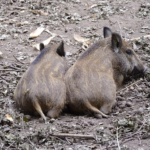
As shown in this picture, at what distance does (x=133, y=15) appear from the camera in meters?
9.45

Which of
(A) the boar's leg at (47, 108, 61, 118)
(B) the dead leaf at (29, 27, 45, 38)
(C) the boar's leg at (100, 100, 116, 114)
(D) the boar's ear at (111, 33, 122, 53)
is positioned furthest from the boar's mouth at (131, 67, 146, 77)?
(B) the dead leaf at (29, 27, 45, 38)

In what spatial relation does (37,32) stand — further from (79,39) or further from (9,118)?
(9,118)

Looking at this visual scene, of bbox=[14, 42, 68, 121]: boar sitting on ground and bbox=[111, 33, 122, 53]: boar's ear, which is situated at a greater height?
bbox=[111, 33, 122, 53]: boar's ear

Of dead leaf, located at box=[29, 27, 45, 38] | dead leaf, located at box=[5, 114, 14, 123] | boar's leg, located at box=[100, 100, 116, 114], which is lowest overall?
boar's leg, located at box=[100, 100, 116, 114]

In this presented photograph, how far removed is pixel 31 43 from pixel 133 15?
8.94ft

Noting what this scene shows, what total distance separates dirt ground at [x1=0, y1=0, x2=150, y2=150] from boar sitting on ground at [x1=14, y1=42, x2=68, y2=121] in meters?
0.15

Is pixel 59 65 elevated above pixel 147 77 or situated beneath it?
elevated above

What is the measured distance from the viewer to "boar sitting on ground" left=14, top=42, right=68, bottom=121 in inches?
208

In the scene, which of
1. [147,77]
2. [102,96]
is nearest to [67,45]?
[147,77]

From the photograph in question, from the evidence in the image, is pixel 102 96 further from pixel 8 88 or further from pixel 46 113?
pixel 8 88

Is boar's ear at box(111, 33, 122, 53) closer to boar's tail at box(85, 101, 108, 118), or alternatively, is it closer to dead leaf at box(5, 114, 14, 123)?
boar's tail at box(85, 101, 108, 118)

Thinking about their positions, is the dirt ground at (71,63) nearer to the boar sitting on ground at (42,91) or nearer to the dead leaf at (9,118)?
the dead leaf at (9,118)

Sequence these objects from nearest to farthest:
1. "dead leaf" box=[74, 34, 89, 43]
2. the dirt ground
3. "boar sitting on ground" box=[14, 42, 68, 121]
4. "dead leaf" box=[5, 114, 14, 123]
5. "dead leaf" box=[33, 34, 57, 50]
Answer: the dirt ground < "dead leaf" box=[5, 114, 14, 123] < "boar sitting on ground" box=[14, 42, 68, 121] < "dead leaf" box=[33, 34, 57, 50] < "dead leaf" box=[74, 34, 89, 43]

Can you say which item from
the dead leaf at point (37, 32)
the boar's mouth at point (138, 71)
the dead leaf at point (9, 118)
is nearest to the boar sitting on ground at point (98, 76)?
the boar's mouth at point (138, 71)
